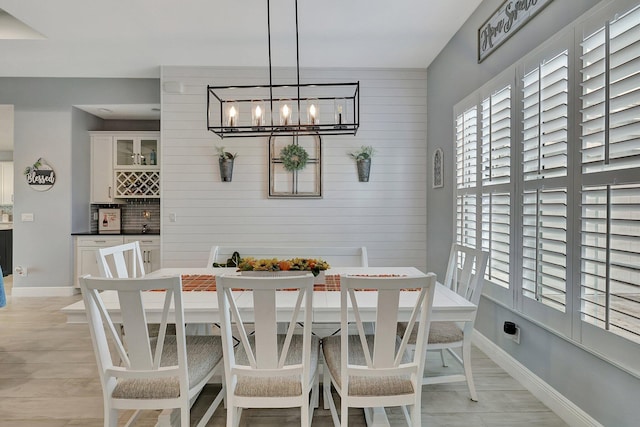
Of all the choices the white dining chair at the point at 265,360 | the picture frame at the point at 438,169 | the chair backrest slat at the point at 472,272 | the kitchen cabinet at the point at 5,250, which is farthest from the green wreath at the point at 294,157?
the kitchen cabinet at the point at 5,250

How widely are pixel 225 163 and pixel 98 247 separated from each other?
226cm

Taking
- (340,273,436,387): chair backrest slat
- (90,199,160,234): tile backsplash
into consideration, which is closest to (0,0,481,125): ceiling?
(90,199,160,234): tile backsplash

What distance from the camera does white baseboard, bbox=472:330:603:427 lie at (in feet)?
6.48

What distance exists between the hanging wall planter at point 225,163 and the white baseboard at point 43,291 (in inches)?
108

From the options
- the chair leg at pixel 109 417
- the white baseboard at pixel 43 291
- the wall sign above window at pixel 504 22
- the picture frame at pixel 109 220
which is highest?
the wall sign above window at pixel 504 22

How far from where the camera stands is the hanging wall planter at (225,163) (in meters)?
4.44

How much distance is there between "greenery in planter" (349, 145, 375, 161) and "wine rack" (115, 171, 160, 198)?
2980mm

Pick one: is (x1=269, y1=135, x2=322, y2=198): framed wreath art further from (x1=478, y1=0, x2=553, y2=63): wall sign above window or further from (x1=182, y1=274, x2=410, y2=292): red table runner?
(x1=478, y1=0, x2=553, y2=63): wall sign above window

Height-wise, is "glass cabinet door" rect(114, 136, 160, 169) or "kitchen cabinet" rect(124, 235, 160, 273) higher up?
"glass cabinet door" rect(114, 136, 160, 169)

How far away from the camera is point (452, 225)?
149 inches

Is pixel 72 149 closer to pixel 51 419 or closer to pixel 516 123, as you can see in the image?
pixel 51 419

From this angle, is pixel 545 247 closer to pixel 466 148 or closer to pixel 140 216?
pixel 466 148

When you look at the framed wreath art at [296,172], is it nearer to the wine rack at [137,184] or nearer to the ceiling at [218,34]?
the ceiling at [218,34]

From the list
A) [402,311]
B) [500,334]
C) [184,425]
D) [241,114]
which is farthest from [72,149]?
[500,334]
